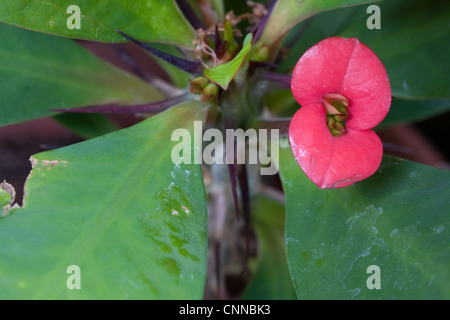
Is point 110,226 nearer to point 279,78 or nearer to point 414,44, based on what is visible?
point 279,78

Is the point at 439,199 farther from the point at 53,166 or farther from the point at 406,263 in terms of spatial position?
the point at 53,166

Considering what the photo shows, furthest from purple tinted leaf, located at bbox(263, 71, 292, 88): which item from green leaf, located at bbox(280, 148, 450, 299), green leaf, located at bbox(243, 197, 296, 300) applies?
green leaf, located at bbox(243, 197, 296, 300)

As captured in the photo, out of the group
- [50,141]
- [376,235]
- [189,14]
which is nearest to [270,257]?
[376,235]

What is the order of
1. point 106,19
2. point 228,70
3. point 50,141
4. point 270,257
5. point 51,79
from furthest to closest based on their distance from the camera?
point 50,141 → point 270,257 → point 51,79 → point 106,19 → point 228,70

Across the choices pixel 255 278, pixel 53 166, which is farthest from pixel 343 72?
pixel 255 278

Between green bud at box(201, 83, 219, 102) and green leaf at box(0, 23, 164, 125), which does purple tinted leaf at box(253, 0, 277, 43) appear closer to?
green bud at box(201, 83, 219, 102)

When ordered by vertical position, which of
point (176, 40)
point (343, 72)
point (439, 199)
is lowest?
point (439, 199)

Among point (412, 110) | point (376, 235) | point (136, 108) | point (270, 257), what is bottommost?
point (376, 235)
